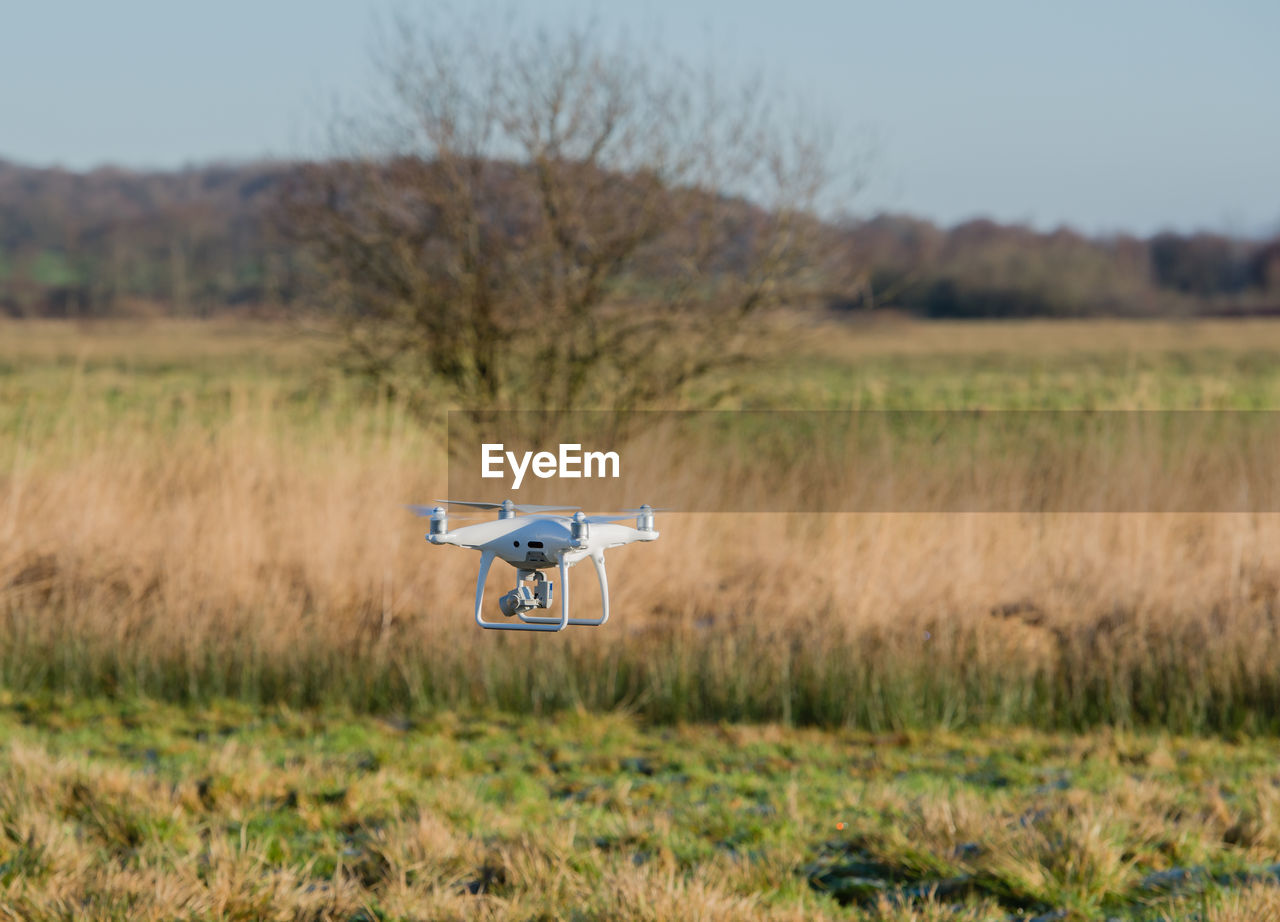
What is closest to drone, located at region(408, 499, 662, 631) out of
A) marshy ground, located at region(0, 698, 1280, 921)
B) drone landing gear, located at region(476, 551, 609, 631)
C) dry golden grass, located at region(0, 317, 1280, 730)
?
drone landing gear, located at region(476, 551, 609, 631)

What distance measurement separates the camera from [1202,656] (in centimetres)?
817

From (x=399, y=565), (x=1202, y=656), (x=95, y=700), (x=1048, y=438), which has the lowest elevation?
(x=95, y=700)

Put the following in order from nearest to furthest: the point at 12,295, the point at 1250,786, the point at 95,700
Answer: the point at 1250,786
the point at 95,700
the point at 12,295

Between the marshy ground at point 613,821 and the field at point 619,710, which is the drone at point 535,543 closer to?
the field at point 619,710

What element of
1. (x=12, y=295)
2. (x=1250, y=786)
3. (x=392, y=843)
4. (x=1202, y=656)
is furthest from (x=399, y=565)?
(x=12, y=295)

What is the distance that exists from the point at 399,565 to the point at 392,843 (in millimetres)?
1615

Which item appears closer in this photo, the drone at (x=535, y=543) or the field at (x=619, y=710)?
the drone at (x=535, y=543)

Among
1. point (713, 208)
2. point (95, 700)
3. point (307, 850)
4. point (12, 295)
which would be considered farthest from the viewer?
point (12, 295)

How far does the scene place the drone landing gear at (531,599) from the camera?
4.41 ft

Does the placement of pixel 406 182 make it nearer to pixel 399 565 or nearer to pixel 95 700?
pixel 95 700

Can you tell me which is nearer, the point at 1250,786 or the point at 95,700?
the point at 1250,786

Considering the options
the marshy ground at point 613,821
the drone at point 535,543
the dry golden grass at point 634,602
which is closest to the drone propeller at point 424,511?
the drone at point 535,543

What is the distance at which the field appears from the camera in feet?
13.9

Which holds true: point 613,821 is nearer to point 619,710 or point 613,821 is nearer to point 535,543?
point 619,710
